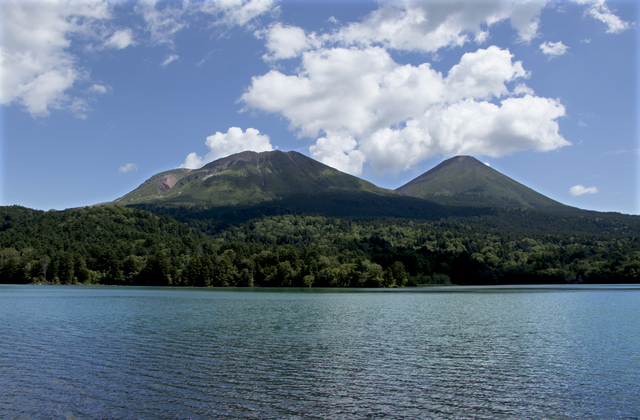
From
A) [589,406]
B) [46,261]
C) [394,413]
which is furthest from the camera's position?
[46,261]

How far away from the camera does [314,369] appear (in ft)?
94.5

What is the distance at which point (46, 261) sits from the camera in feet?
543

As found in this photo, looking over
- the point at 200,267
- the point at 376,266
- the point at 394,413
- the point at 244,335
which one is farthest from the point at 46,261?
the point at 394,413

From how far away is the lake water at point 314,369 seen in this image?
2123 centimetres

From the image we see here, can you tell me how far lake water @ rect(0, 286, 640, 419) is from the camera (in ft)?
69.7

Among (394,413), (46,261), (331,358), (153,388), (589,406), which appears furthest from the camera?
(46,261)

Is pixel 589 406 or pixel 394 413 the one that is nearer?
pixel 394 413

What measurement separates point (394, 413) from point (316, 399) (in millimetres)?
4170

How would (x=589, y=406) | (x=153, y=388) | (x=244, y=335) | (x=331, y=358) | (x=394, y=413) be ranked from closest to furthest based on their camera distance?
(x=394, y=413), (x=589, y=406), (x=153, y=388), (x=331, y=358), (x=244, y=335)

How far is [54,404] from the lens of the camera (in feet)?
70.0

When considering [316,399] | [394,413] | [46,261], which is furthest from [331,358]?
[46,261]

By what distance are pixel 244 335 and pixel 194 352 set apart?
8691mm

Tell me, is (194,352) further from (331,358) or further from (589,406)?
(589,406)

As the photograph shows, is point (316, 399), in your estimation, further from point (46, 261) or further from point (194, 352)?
point (46, 261)
